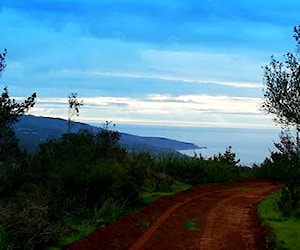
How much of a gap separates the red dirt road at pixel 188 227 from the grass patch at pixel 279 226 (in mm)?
253

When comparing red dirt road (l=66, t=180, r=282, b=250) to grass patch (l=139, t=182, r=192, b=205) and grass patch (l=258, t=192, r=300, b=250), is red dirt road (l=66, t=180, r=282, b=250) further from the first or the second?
grass patch (l=139, t=182, r=192, b=205)

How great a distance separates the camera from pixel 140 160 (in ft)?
71.6

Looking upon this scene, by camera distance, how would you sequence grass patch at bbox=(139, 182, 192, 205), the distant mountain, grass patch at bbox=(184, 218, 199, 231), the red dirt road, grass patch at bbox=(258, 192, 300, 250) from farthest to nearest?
the distant mountain < grass patch at bbox=(139, 182, 192, 205) < grass patch at bbox=(184, 218, 199, 231) < the red dirt road < grass patch at bbox=(258, 192, 300, 250)

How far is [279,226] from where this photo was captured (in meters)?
13.7

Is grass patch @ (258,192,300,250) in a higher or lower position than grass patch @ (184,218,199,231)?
higher

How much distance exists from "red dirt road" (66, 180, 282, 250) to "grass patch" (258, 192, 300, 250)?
9.9 inches

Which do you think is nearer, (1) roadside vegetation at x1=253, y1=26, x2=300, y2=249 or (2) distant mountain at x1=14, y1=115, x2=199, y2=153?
(1) roadside vegetation at x1=253, y1=26, x2=300, y2=249

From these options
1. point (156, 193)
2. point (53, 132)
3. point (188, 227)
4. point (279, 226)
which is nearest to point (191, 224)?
point (188, 227)

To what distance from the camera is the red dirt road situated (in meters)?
11.9

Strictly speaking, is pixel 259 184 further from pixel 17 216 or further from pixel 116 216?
pixel 17 216

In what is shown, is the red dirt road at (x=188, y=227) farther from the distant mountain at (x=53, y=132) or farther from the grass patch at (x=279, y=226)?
the distant mountain at (x=53, y=132)

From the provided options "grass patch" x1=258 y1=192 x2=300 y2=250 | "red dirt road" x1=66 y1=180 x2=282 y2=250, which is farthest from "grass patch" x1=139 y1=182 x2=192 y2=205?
"grass patch" x1=258 y1=192 x2=300 y2=250

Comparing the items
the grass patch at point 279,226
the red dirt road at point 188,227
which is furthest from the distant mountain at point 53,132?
the grass patch at point 279,226

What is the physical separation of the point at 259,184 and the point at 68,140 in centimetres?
1028
